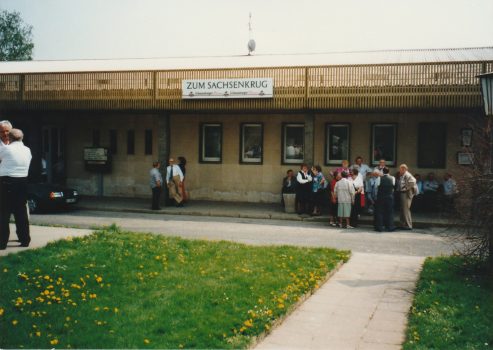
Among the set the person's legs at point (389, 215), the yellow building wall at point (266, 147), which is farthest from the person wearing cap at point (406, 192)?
the yellow building wall at point (266, 147)

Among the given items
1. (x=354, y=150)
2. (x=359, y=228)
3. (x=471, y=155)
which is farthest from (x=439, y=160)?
(x=471, y=155)

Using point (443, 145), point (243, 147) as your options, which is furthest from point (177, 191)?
point (443, 145)

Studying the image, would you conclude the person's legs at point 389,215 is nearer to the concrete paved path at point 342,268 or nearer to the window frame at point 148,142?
the concrete paved path at point 342,268

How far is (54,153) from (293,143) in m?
11.1

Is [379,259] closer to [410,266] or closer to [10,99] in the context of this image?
[410,266]

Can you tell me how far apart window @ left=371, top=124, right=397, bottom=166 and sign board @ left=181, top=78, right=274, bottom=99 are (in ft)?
14.9

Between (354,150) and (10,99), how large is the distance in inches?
549

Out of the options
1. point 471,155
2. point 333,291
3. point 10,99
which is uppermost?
point 10,99

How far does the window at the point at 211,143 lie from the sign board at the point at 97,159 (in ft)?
13.2

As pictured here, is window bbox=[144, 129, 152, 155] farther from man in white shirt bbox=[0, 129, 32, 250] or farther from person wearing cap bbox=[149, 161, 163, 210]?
man in white shirt bbox=[0, 129, 32, 250]

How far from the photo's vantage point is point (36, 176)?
2314 cm

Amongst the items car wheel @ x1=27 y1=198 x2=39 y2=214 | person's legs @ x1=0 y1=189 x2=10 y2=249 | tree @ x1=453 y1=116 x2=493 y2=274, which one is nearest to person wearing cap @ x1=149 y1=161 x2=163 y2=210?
car wheel @ x1=27 y1=198 x2=39 y2=214

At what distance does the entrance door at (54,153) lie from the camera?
82.0 ft

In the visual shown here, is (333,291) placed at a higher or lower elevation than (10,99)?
lower
